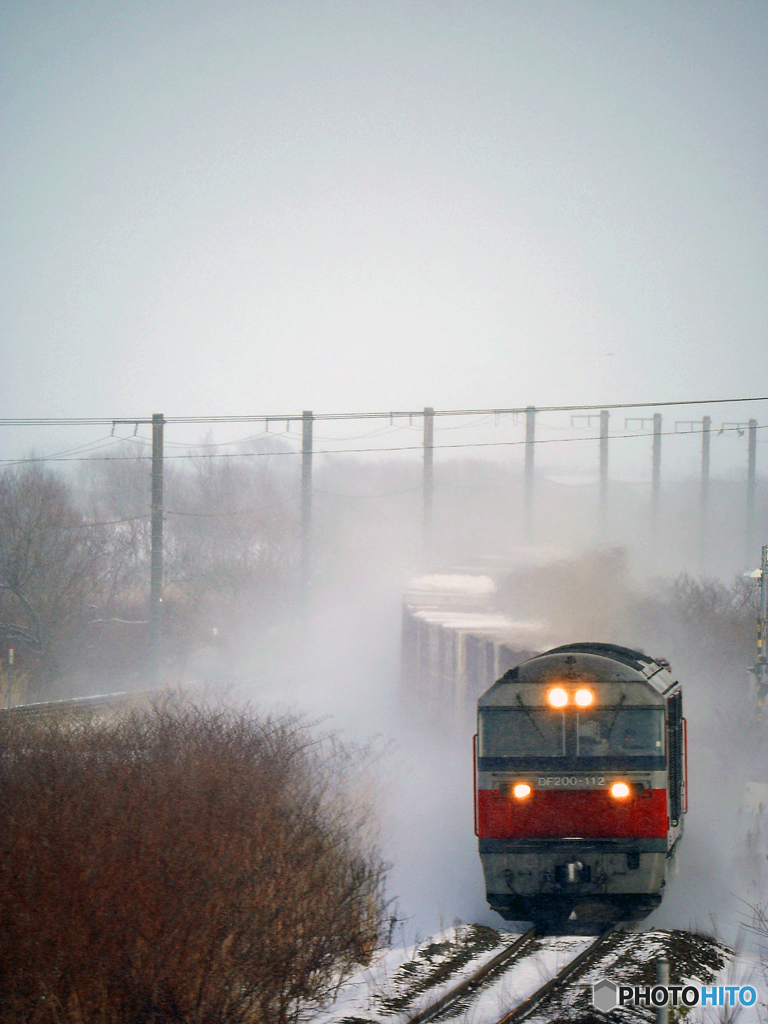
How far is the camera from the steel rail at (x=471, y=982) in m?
8.02

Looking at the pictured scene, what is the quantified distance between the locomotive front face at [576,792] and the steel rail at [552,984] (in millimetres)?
444

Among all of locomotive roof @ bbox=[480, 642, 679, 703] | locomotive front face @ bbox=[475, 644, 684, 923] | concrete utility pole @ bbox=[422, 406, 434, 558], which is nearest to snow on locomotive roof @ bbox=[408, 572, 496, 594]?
concrete utility pole @ bbox=[422, 406, 434, 558]

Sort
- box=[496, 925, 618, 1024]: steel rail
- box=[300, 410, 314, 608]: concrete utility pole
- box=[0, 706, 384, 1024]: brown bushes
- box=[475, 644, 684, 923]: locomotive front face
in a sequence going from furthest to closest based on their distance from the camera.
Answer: box=[300, 410, 314, 608]: concrete utility pole → box=[475, 644, 684, 923]: locomotive front face → box=[496, 925, 618, 1024]: steel rail → box=[0, 706, 384, 1024]: brown bushes

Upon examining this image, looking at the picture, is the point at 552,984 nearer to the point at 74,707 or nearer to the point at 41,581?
the point at 74,707

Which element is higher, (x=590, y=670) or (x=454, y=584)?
(x=590, y=670)

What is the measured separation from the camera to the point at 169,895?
7887 mm

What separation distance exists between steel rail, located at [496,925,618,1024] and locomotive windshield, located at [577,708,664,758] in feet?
6.41

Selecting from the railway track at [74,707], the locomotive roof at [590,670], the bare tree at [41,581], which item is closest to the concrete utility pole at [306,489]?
the railway track at [74,707]

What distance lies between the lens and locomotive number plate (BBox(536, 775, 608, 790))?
391 inches

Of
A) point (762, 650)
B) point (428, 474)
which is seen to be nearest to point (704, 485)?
point (428, 474)

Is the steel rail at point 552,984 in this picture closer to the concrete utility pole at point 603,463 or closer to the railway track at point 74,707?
the railway track at point 74,707

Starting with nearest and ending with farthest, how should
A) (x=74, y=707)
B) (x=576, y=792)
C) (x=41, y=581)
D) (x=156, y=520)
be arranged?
(x=576, y=792)
(x=74, y=707)
(x=156, y=520)
(x=41, y=581)

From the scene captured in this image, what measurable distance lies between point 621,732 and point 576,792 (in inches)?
31.6

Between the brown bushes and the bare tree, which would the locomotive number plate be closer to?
the brown bushes
